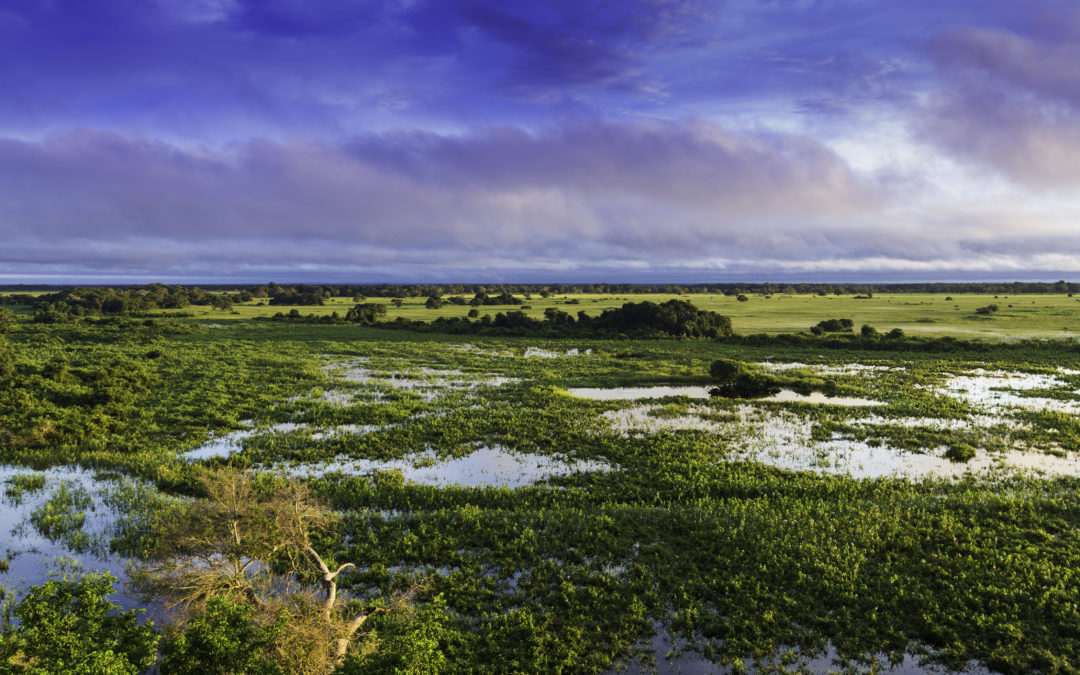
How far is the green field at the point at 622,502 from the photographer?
449 inches

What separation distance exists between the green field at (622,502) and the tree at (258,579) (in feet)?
1.67

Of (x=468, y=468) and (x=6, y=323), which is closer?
(x=468, y=468)

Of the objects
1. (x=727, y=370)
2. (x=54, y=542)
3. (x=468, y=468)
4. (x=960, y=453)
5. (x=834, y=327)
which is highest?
(x=834, y=327)

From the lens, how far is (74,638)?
25.8ft

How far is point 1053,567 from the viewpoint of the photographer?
1346 cm

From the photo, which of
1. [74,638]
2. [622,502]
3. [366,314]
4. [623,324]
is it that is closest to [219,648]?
[74,638]

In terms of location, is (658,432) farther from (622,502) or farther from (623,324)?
(623,324)

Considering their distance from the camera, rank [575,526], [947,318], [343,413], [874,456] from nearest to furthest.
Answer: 1. [575,526]
2. [874,456]
3. [343,413]
4. [947,318]

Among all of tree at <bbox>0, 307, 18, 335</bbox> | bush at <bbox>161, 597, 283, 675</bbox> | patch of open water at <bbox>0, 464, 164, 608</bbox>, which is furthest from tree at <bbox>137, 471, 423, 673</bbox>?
tree at <bbox>0, 307, 18, 335</bbox>

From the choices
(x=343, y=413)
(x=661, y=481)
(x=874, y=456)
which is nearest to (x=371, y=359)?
(x=343, y=413)

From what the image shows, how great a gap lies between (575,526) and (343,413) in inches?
747

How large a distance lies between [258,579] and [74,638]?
5.35m

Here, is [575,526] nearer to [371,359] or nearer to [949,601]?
[949,601]

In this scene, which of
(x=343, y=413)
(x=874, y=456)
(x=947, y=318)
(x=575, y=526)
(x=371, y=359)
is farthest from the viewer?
(x=947, y=318)
